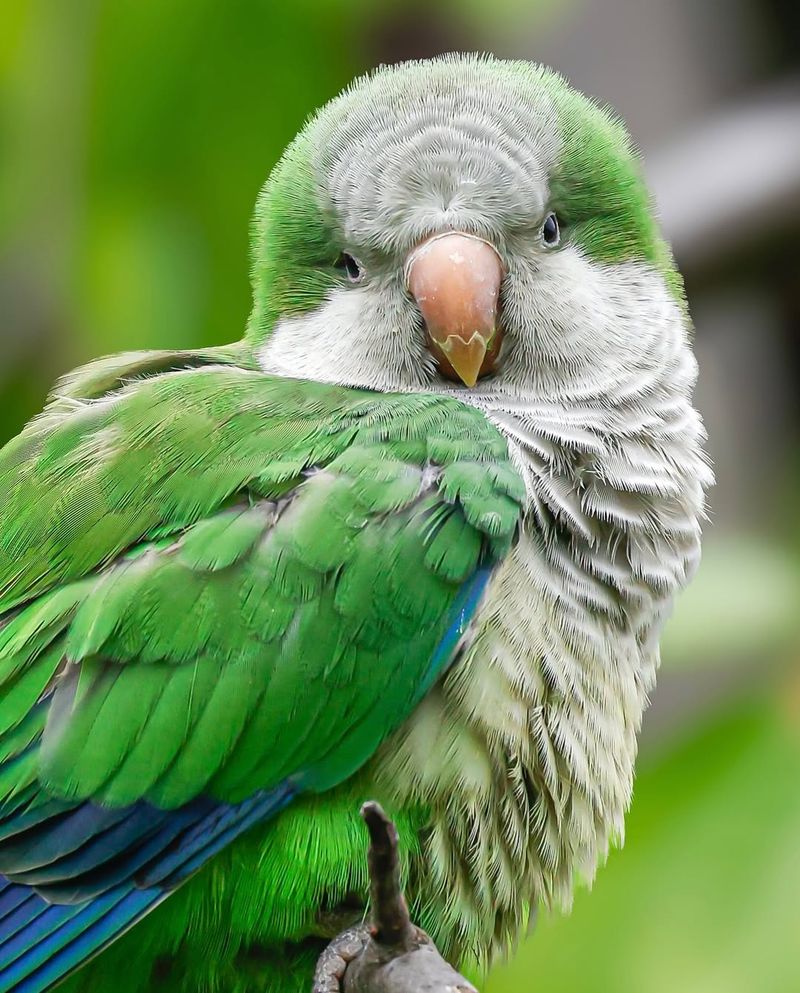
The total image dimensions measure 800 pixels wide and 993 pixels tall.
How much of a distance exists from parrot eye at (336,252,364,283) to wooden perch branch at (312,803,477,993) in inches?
52.4

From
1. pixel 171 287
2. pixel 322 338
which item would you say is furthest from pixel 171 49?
pixel 322 338

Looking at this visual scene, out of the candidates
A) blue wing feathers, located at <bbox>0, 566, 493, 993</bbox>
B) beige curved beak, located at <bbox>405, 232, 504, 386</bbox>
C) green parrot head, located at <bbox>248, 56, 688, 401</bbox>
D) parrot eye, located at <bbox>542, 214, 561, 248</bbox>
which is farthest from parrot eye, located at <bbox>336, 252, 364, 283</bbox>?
blue wing feathers, located at <bbox>0, 566, 493, 993</bbox>

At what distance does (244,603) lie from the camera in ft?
7.87

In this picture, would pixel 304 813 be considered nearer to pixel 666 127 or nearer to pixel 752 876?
pixel 752 876

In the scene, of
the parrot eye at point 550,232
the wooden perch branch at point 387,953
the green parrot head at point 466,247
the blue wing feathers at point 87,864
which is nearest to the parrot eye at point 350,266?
the green parrot head at point 466,247

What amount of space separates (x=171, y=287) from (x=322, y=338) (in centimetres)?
149

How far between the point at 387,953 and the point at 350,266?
145cm

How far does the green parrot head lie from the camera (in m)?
2.79

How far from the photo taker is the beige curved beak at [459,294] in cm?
269

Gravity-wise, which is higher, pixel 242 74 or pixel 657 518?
pixel 242 74

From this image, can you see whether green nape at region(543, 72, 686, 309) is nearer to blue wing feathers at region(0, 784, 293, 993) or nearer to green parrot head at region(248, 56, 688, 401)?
green parrot head at region(248, 56, 688, 401)

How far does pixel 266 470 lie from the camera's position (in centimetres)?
253

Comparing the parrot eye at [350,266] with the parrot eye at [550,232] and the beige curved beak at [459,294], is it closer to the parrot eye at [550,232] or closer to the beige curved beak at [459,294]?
the beige curved beak at [459,294]

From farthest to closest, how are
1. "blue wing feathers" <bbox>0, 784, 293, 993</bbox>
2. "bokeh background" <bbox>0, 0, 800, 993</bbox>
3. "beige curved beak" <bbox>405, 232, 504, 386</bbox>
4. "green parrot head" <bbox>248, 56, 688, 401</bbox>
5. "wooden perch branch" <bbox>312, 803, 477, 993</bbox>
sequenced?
1. "bokeh background" <bbox>0, 0, 800, 993</bbox>
2. "green parrot head" <bbox>248, 56, 688, 401</bbox>
3. "beige curved beak" <bbox>405, 232, 504, 386</bbox>
4. "blue wing feathers" <bbox>0, 784, 293, 993</bbox>
5. "wooden perch branch" <bbox>312, 803, 477, 993</bbox>
